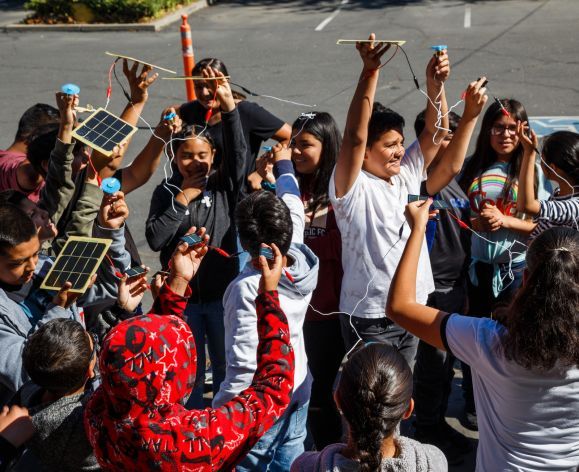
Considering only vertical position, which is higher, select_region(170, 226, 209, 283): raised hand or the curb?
select_region(170, 226, 209, 283): raised hand

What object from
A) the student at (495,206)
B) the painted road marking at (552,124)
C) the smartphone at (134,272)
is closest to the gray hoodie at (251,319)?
the smartphone at (134,272)

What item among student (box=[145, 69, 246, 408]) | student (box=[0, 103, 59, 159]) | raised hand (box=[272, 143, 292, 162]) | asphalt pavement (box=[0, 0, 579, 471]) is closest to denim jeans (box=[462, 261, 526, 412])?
raised hand (box=[272, 143, 292, 162])

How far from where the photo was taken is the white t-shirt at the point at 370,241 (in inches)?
140

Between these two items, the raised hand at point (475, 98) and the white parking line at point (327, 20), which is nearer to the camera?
the raised hand at point (475, 98)

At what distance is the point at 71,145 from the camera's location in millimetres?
3777

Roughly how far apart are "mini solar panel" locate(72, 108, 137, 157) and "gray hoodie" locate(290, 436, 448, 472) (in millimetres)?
1989

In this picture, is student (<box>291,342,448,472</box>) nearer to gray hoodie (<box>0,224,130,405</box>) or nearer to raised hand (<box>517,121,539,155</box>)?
gray hoodie (<box>0,224,130,405</box>)

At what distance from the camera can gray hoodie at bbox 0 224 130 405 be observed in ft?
9.53

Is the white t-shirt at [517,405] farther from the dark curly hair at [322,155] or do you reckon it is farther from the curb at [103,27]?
the curb at [103,27]

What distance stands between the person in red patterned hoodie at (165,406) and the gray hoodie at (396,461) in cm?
20

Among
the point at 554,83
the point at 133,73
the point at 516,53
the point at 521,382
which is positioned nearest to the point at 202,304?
the point at 133,73

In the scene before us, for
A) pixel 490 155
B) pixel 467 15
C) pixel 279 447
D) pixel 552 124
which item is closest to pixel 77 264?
pixel 279 447

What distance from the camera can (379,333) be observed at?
3.63 metres

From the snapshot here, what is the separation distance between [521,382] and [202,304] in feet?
7.06
